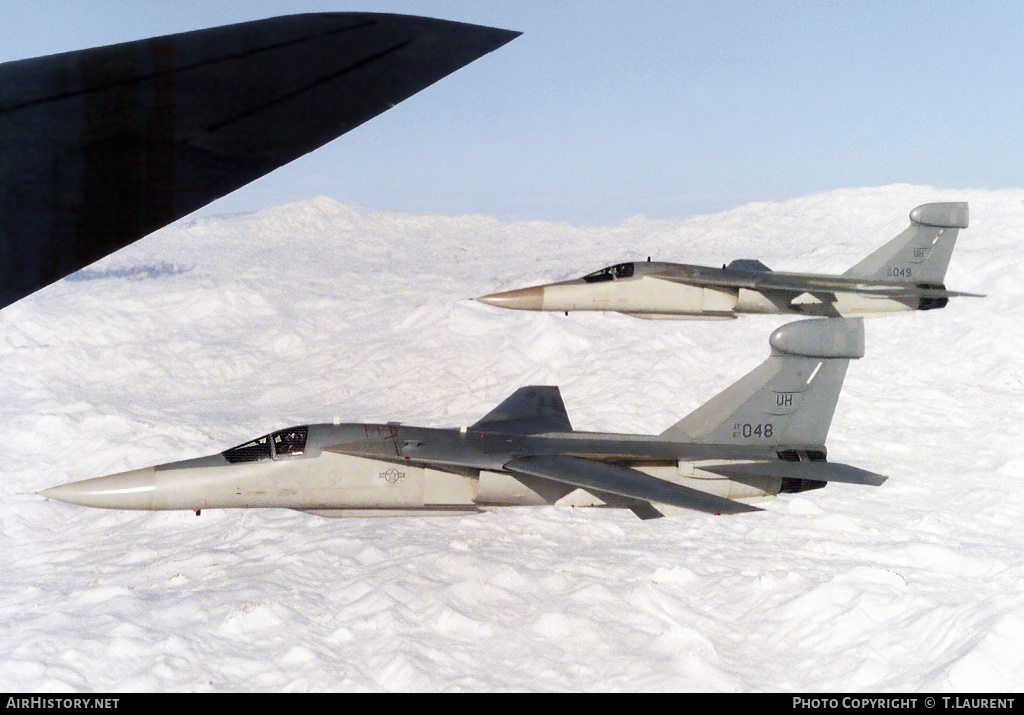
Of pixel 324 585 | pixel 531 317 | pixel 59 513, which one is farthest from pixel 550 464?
pixel 531 317

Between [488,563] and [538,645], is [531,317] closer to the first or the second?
[488,563]

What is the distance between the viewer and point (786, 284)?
21469mm

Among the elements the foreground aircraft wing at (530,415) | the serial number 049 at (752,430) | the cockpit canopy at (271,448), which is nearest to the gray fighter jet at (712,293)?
the foreground aircraft wing at (530,415)

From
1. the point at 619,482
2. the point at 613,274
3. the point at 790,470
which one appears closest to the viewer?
the point at 619,482

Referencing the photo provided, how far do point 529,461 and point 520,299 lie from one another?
6.37 metres

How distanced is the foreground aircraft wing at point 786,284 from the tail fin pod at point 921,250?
6.88ft

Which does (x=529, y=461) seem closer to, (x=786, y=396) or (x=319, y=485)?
(x=319, y=485)

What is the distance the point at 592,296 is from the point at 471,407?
850 inches

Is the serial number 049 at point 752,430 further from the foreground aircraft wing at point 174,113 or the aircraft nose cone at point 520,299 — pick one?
the foreground aircraft wing at point 174,113

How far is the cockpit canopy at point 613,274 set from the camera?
21.9m

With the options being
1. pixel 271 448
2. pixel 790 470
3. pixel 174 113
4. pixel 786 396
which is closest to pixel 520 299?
pixel 786 396

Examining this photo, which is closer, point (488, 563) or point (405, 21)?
point (405, 21)

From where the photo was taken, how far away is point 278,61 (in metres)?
3.48

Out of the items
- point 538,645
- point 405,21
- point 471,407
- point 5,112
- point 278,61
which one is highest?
point 405,21
